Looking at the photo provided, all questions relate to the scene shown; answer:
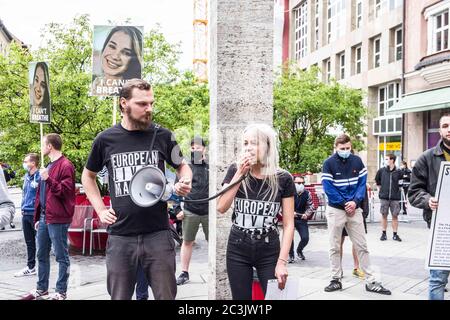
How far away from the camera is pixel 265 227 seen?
11.3 ft

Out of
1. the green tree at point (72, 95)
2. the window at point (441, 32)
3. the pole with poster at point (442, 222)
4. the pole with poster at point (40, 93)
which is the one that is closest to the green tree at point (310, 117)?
the green tree at point (72, 95)

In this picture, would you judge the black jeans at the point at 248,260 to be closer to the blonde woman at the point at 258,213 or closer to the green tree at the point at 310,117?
the blonde woman at the point at 258,213

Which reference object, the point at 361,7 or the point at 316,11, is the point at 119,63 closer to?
the point at 361,7

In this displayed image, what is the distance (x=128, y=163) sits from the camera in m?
3.24

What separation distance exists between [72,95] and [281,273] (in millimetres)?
7303

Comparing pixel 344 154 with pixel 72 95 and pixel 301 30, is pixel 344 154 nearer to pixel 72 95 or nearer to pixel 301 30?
pixel 72 95

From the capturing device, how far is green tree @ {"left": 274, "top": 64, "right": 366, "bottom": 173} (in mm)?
14953

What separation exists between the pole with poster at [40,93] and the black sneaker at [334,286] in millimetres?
4443

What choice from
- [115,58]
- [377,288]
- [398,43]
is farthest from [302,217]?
[398,43]

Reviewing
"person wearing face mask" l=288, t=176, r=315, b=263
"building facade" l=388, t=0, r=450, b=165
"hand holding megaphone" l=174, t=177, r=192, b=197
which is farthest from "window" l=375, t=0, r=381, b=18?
"hand holding megaphone" l=174, t=177, r=192, b=197

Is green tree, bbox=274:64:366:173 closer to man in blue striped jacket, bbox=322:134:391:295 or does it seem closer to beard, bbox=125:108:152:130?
man in blue striped jacket, bbox=322:134:391:295

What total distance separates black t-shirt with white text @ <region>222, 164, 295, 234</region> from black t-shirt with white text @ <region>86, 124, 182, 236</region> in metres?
0.50

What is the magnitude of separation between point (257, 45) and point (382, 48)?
26.2 m

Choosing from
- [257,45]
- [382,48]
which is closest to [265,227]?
[257,45]
